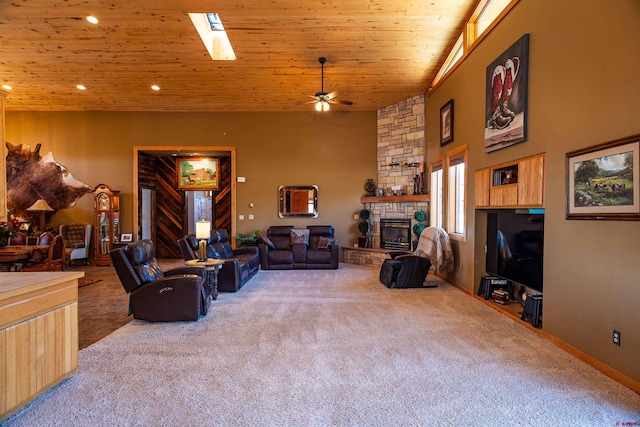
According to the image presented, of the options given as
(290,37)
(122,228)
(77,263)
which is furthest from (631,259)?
(77,263)

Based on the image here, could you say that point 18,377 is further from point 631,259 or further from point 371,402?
point 631,259

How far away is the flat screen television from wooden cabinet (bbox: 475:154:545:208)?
0.52 feet

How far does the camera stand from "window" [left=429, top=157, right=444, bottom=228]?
6.61 m

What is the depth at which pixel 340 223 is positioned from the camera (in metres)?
8.38

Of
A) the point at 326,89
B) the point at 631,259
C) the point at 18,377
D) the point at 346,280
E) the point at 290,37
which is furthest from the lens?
the point at 326,89

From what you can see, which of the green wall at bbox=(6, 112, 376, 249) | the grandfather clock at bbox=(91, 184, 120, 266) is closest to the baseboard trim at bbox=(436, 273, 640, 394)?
the green wall at bbox=(6, 112, 376, 249)

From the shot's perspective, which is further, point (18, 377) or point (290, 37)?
point (290, 37)

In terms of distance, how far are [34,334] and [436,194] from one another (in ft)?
21.4

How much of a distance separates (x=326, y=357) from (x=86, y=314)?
10.9 ft

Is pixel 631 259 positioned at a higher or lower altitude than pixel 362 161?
lower

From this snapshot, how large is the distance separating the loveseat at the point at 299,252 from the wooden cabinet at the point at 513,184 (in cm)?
346

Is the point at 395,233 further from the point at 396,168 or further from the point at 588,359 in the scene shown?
the point at 588,359

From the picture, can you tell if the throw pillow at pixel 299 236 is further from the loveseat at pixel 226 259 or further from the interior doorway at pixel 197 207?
the interior doorway at pixel 197 207

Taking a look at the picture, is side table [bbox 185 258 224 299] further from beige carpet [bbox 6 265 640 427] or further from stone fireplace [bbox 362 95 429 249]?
stone fireplace [bbox 362 95 429 249]
